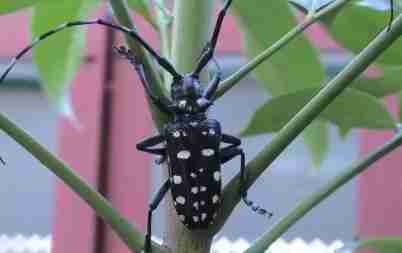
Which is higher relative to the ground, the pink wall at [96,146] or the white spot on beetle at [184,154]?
the white spot on beetle at [184,154]

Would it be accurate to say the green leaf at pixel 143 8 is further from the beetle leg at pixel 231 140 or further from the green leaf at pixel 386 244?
the green leaf at pixel 386 244

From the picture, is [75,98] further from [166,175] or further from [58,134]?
[166,175]

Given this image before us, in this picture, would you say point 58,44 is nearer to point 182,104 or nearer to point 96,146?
point 182,104

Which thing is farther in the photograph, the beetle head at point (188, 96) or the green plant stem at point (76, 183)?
the beetle head at point (188, 96)

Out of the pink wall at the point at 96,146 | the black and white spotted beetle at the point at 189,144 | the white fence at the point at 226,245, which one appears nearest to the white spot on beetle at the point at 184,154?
the black and white spotted beetle at the point at 189,144

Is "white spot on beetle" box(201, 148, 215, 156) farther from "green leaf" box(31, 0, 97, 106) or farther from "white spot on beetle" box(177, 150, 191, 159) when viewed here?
"green leaf" box(31, 0, 97, 106)

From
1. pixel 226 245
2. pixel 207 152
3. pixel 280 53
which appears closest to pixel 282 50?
pixel 280 53

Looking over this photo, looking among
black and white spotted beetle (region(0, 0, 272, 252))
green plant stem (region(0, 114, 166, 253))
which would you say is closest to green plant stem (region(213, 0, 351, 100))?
black and white spotted beetle (region(0, 0, 272, 252))

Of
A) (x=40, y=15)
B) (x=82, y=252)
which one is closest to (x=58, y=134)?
(x=82, y=252)
